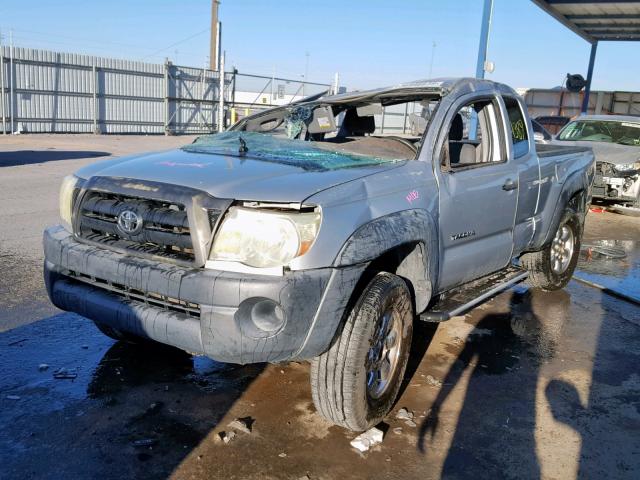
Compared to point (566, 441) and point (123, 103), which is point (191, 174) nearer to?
point (566, 441)

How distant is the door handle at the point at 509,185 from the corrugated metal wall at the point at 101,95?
22.0 metres

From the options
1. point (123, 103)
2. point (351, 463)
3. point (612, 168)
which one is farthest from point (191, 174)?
point (123, 103)

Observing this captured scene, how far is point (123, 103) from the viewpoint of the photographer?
85.6 feet

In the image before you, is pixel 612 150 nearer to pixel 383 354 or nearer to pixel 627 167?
pixel 627 167

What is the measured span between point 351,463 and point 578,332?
2912mm

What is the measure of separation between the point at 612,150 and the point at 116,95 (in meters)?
20.5

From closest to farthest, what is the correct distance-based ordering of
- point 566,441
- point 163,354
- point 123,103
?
point 566,441, point 163,354, point 123,103

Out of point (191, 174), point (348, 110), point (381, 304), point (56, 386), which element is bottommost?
point (56, 386)

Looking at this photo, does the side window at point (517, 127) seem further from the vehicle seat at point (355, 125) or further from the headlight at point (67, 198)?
the headlight at point (67, 198)

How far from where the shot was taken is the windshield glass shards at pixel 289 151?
3.55 metres

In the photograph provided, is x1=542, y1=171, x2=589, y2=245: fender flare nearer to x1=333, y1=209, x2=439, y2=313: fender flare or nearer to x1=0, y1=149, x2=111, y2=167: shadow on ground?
x1=333, y1=209, x2=439, y2=313: fender flare

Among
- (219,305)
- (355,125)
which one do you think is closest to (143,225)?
(219,305)

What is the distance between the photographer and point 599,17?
1992 cm

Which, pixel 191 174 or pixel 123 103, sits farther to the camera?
pixel 123 103
